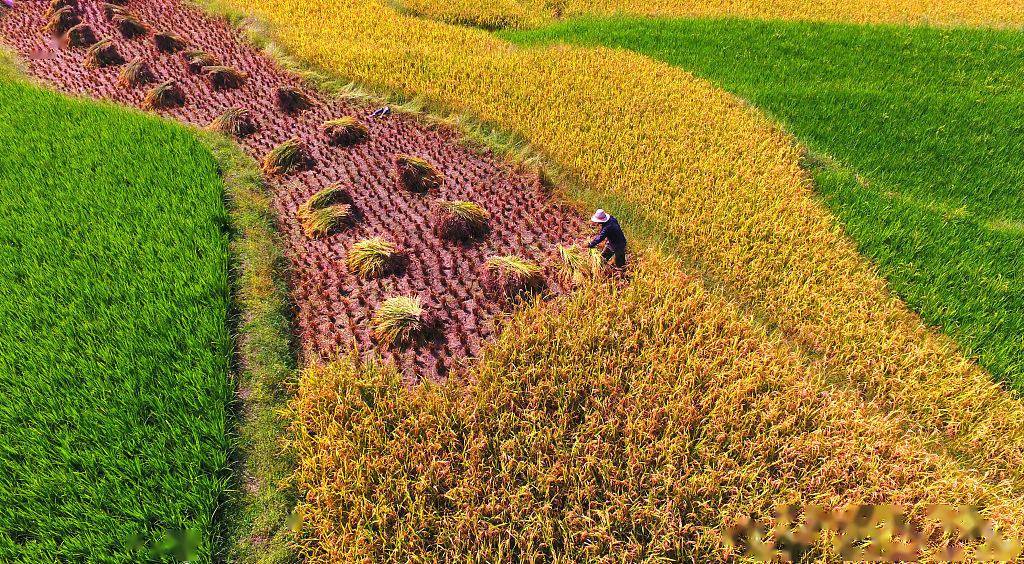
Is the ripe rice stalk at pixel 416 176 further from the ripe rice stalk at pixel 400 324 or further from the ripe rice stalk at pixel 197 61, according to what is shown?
the ripe rice stalk at pixel 197 61

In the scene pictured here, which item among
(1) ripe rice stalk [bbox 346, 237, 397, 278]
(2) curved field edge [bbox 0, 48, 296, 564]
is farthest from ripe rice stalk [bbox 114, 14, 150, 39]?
(1) ripe rice stalk [bbox 346, 237, 397, 278]

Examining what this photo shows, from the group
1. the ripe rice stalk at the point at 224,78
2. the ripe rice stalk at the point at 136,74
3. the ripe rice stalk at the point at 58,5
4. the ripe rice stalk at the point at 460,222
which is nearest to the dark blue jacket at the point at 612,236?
the ripe rice stalk at the point at 460,222

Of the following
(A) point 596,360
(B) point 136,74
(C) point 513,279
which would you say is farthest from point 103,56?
(A) point 596,360

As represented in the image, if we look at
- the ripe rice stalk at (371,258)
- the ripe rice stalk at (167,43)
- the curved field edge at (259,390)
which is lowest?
the curved field edge at (259,390)

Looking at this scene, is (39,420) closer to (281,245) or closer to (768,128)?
(281,245)

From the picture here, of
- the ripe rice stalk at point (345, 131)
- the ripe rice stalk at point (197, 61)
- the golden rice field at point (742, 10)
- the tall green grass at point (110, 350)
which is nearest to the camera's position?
the tall green grass at point (110, 350)

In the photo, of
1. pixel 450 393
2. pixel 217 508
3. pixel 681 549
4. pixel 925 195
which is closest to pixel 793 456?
pixel 681 549

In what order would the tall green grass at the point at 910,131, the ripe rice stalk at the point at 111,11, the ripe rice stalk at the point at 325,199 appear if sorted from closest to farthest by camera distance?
the tall green grass at the point at 910,131, the ripe rice stalk at the point at 325,199, the ripe rice stalk at the point at 111,11
